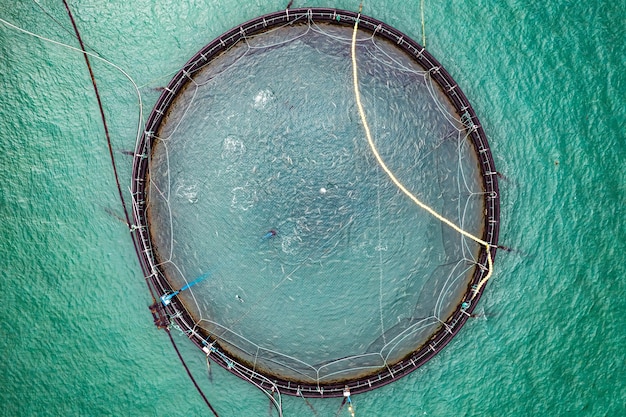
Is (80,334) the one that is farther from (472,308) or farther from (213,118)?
(472,308)

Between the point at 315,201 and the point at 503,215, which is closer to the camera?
the point at 315,201

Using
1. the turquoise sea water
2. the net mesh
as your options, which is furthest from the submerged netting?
the turquoise sea water

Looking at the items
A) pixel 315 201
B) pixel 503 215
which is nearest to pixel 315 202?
pixel 315 201

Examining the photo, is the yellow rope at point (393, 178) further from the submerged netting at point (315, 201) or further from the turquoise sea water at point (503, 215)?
the turquoise sea water at point (503, 215)

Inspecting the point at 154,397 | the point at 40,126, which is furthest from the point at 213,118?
the point at 154,397

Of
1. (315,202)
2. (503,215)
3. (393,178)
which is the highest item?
(315,202)

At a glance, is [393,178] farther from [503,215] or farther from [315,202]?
[503,215]

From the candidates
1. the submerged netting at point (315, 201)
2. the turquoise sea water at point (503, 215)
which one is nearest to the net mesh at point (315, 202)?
the submerged netting at point (315, 201)

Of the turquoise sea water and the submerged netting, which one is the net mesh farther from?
the turquoise sea water
